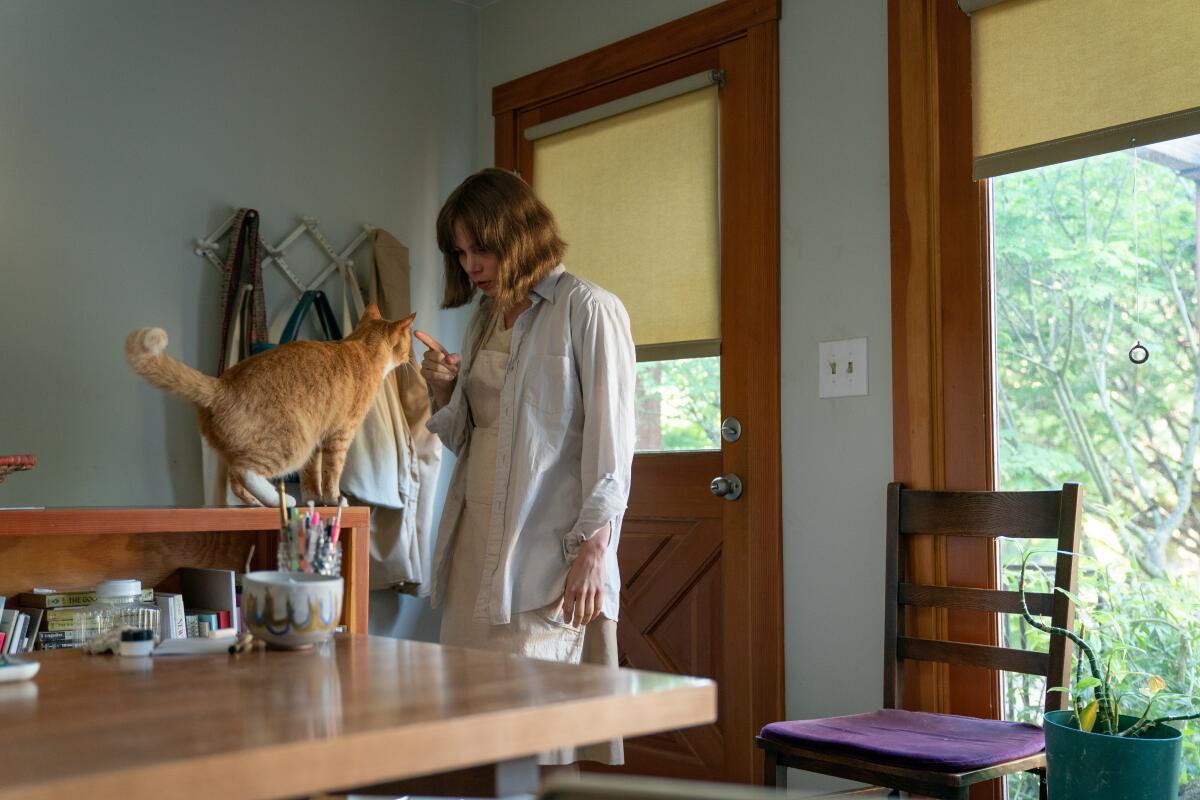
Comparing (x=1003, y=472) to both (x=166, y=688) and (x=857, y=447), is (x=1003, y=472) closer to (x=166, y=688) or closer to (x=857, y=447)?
(x=857, y=447)

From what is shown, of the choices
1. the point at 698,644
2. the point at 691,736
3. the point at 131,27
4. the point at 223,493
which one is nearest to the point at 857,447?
the point at 698,644

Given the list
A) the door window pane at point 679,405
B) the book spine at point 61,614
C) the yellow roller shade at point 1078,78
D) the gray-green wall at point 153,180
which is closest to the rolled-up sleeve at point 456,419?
the book spine at point 61,614

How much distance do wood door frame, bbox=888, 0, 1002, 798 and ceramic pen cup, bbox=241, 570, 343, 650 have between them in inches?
55.9

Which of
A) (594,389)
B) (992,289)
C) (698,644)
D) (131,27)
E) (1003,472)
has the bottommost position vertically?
(698,644)

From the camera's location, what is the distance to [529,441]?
1.87m

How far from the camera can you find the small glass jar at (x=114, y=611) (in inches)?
64.4

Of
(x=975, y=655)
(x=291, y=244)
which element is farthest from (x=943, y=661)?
(x=291, y=244)

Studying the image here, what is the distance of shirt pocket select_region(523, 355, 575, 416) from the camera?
189 cm

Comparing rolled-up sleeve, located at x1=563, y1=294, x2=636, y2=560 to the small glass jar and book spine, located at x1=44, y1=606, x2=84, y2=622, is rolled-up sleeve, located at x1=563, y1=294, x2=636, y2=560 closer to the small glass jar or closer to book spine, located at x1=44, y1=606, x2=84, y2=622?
the small glass jar

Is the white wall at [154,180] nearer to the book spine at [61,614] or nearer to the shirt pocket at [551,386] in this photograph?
the book spine at [61,614]

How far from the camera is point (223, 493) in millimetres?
2660

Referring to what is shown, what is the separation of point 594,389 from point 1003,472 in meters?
0.88

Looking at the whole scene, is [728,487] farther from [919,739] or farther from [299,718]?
[299,718]

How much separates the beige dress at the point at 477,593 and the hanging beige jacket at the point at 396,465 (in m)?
Answer: 0.76
